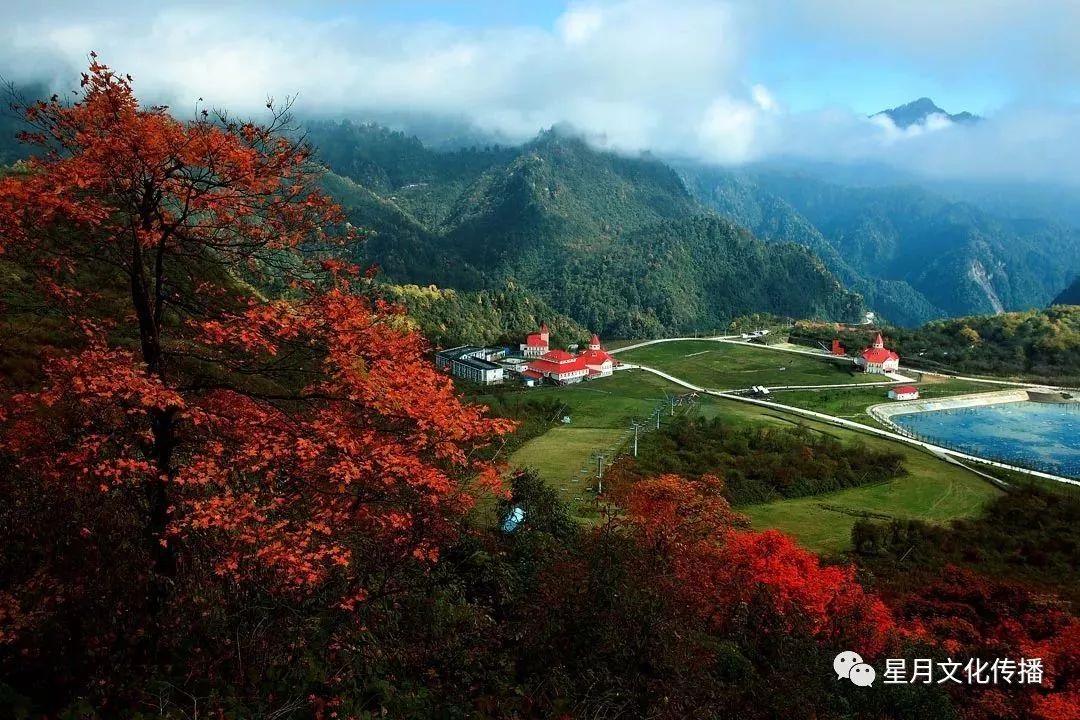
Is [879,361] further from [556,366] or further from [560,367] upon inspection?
[556,366]

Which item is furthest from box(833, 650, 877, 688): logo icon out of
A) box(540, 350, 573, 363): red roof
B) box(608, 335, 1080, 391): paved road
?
box(608, 335, 1080, 391): paved road

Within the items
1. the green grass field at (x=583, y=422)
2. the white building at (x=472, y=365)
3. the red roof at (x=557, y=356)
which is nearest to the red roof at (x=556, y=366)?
the red roof at (x=557, y=356)

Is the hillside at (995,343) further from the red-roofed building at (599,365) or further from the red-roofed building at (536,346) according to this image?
the red-roofed building at (536,346)

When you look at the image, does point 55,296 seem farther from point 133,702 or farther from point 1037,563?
point 1037,563

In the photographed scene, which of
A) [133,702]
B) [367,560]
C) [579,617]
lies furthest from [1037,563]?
[133,702]

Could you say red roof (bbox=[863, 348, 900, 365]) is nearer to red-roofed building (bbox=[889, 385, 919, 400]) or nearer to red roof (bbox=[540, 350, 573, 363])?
red-roofed building (bbox=[889, 385, 919, 400])

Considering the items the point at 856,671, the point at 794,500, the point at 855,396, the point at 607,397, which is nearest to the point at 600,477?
the point at 794,500
